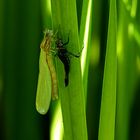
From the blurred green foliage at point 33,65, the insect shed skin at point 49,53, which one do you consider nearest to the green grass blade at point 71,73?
the insect shed skin at point 49,53

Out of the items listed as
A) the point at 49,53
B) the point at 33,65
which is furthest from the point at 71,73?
the point at 33,65

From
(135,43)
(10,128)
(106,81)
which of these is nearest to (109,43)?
(106,81)

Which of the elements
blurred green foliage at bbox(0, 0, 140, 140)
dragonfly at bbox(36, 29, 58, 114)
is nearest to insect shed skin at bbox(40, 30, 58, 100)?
dragonfly at bbox(36, 29, 58, 114)

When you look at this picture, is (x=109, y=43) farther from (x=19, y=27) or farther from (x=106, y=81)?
(x=19, y=27)

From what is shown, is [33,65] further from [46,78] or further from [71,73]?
[71,73]

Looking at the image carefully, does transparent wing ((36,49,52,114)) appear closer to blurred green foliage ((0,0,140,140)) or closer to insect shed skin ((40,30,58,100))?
insect shed skin ((40,30,58,100))

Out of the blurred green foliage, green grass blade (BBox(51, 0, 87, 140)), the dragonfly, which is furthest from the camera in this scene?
the blurred green foliage

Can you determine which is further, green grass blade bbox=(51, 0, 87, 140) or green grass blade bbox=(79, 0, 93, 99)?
green grass blade bbox=(79, 0, 93, 99)
